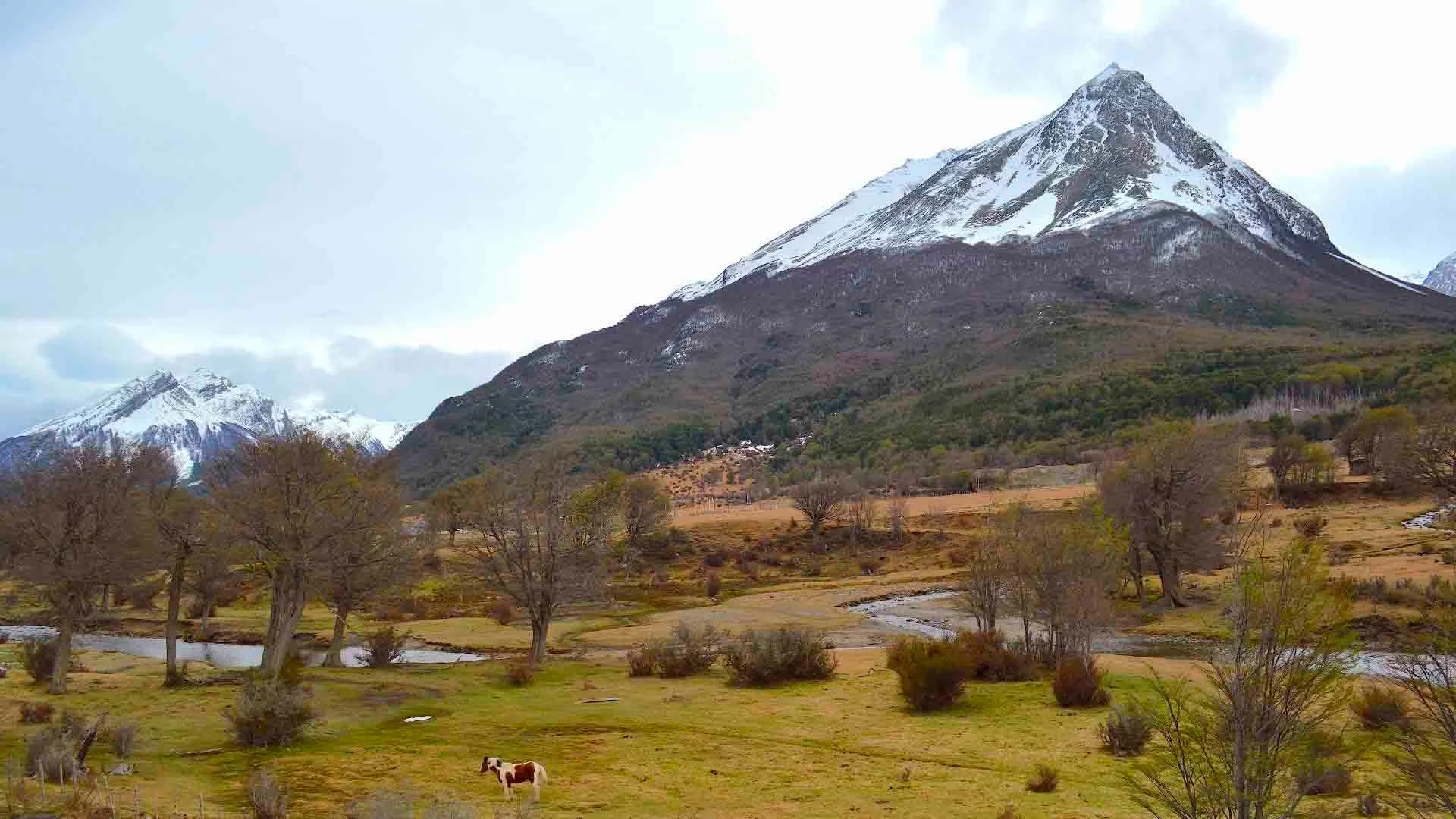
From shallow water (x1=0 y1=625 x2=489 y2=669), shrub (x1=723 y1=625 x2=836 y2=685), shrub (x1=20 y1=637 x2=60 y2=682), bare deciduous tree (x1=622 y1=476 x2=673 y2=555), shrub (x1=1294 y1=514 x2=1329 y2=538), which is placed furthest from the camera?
bare deciduous tree (x1=622 y1=476 x2=673 y2=555)

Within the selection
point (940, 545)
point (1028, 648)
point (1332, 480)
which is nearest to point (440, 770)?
point (1028, 648)

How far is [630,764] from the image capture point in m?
16.1

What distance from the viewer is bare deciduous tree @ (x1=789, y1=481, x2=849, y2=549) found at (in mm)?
80044

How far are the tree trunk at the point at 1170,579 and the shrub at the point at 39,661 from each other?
44.5m

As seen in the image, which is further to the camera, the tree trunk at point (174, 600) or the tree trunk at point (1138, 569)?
the tree trunk at point (1138, 569)

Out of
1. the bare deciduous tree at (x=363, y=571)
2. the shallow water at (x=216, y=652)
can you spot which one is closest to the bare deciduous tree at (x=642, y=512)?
the shallow water at (x=216, y=652)

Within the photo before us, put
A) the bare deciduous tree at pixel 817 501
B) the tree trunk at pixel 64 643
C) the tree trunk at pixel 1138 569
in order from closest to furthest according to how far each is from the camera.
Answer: the tree trunk at pixel 64 643, the tree trunk at pixel 1138 569, the bare deciduous tree at pixel 817 501

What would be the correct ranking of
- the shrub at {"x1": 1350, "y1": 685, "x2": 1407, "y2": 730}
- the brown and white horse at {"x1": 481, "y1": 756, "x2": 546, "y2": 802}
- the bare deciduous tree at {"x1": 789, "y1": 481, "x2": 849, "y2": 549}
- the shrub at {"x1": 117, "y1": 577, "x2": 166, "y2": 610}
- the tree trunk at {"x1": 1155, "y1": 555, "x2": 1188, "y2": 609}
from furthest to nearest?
1. the bare deciduous tree at {"x1": 789, "y1": 481, "x2": 849, "y2": 549}
2. the shrub at {"x1": 117, "y1": 577, "x2": 166, "y2": 610}
3. the tree trunk at {"x1": 1155, "y1": 555, "x2": 1188, "y2": 609}
4. the shrub at {"x1": 1350, "y1": 685, "x2": 1407, "y2": 730}
5. the brown and white horse at {"x1": 481, "y1": 756, "x2": 546, "y2": 802}

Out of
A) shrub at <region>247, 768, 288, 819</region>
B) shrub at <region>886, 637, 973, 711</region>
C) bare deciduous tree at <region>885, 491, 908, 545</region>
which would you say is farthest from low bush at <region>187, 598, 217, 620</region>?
bare deciduous tree at <region>885, 491, 908, 545</region>

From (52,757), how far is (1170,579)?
42534 mm

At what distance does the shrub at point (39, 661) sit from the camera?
27250mm

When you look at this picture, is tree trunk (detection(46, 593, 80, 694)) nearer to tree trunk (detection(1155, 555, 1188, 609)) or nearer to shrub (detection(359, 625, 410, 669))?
shrub (detection(359, 625, 410, 669))

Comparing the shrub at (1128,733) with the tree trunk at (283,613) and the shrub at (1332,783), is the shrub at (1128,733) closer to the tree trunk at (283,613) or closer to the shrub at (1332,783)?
the shrub at (1332,783)

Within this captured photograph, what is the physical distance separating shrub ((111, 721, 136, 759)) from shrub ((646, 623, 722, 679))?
49.1ft
